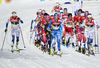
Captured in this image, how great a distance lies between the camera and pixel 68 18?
15961 millimetres

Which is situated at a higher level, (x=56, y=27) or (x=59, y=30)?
(x=56, y=27)

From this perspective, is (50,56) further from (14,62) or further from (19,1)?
(19,1)

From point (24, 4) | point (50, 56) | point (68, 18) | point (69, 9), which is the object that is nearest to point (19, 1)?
point (24, 4)

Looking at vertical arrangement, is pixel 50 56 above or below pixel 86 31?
below

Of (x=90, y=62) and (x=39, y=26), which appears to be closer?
(x=90, y=62)

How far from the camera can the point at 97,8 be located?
3475 centimetres

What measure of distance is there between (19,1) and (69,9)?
953cm

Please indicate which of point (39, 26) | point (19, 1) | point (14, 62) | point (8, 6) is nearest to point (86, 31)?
point (39, 26)

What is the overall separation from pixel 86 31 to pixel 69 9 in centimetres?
2053

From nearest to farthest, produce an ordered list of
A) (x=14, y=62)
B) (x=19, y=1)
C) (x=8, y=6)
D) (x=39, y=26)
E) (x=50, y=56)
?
(x=14, y=62) < (x=50, y=56) < (x=39, y=26) < (x=8, y=6) < (x=19, y=1)

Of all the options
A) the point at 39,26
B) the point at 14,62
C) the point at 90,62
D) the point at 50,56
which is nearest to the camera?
the point at 14,62

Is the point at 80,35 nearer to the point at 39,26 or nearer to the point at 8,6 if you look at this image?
the point at 39,26

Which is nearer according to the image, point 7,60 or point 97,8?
point 7,60

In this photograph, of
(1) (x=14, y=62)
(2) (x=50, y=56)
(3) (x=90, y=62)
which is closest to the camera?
(1) (x=14, y=62)
